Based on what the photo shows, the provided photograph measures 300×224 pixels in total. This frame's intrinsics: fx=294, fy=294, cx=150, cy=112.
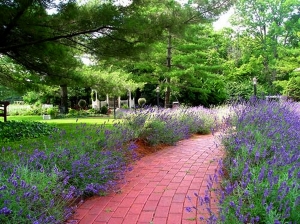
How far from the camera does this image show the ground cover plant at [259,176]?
6.59 ft

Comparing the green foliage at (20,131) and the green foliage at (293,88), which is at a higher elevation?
the green foliage at (293,88)

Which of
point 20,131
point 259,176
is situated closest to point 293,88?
point 20,131

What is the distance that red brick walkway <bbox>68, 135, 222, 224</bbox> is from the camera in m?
2.74

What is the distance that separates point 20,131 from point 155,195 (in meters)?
5.55

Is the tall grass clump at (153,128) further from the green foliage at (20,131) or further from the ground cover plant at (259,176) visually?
the green foliage at (20,131)

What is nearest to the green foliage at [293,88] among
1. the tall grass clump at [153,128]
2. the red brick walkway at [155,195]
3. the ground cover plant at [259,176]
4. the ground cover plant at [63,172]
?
the tall grass clump at [153,128]

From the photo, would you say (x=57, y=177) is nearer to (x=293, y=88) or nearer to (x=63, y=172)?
(x=63, y=172)

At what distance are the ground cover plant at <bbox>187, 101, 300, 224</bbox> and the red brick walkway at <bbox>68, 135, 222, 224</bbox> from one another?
0.75 feet

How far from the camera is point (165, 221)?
8.68ft

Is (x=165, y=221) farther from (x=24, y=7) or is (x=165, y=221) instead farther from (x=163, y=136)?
(x=24, y=7)

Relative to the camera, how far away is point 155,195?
3291 mm

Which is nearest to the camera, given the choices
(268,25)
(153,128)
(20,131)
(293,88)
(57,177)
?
(57,177)

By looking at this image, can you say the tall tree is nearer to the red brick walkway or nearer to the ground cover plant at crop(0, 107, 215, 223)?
the ground cover plant at crop(0, 107, 215, 223)

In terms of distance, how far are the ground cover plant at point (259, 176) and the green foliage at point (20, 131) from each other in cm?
498
